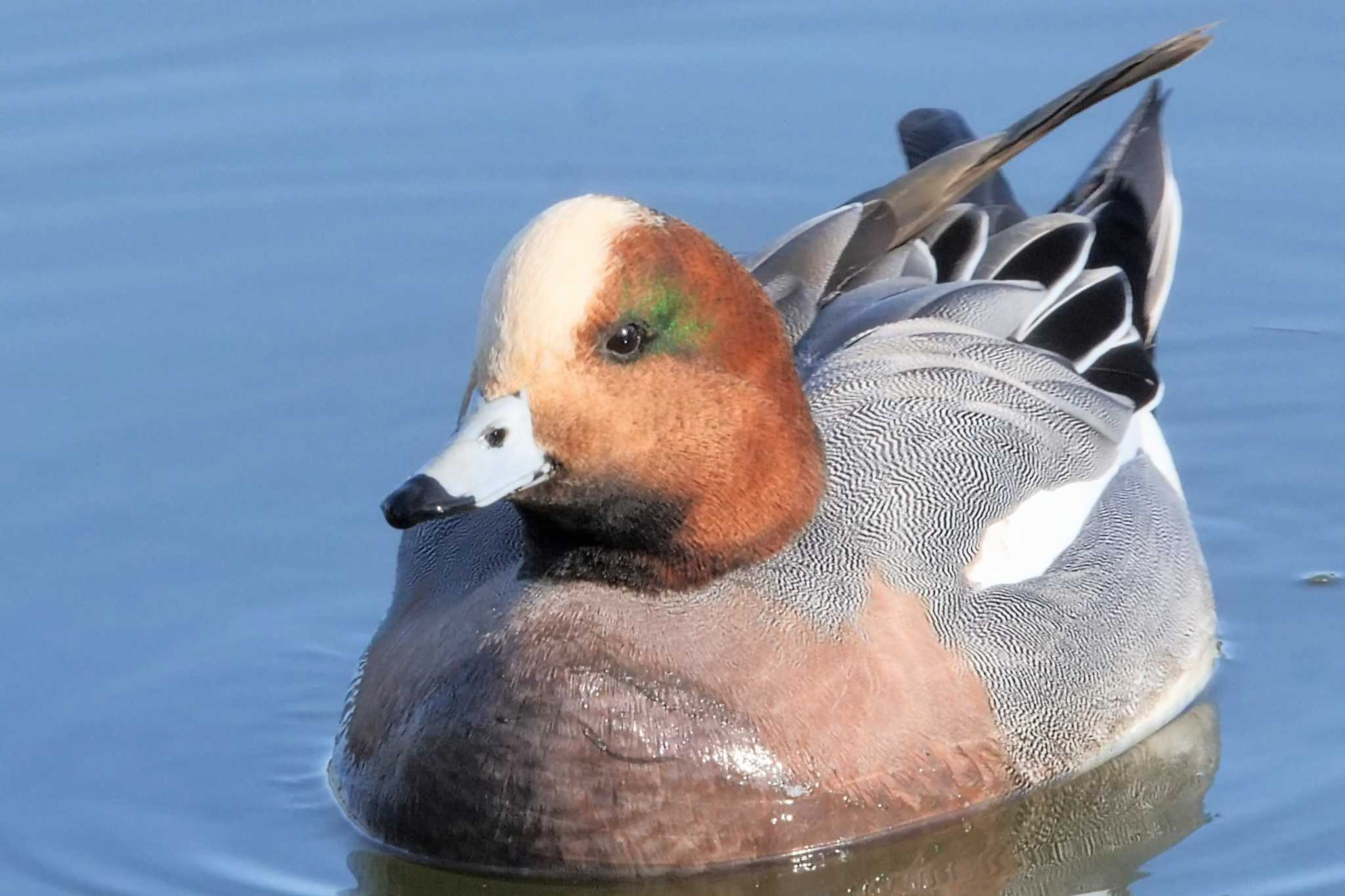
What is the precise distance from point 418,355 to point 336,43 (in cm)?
161

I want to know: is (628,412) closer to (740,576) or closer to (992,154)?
(740,576)

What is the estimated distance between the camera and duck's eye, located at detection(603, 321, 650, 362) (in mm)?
4805

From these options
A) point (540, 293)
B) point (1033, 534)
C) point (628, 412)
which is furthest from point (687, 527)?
point (1033, 534)

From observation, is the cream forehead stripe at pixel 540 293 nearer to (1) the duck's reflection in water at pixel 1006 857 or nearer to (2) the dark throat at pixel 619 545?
(2) the dark throat at pixel 619 545

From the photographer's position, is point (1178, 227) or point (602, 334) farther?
point (1178, 227)

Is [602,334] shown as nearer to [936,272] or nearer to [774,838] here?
[774,838]

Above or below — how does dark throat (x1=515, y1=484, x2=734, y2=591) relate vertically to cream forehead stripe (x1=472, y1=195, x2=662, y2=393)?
below

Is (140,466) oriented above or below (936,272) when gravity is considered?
above

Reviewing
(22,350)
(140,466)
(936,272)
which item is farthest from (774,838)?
(22,350)

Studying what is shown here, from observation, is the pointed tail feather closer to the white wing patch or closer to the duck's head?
the white wing patch

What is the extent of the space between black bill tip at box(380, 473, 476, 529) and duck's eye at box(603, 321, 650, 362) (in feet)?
1.34

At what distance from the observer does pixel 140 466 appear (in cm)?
711

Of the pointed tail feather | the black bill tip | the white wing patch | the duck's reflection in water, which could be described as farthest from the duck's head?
the pointed tail feather

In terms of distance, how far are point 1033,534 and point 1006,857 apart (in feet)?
2.30
